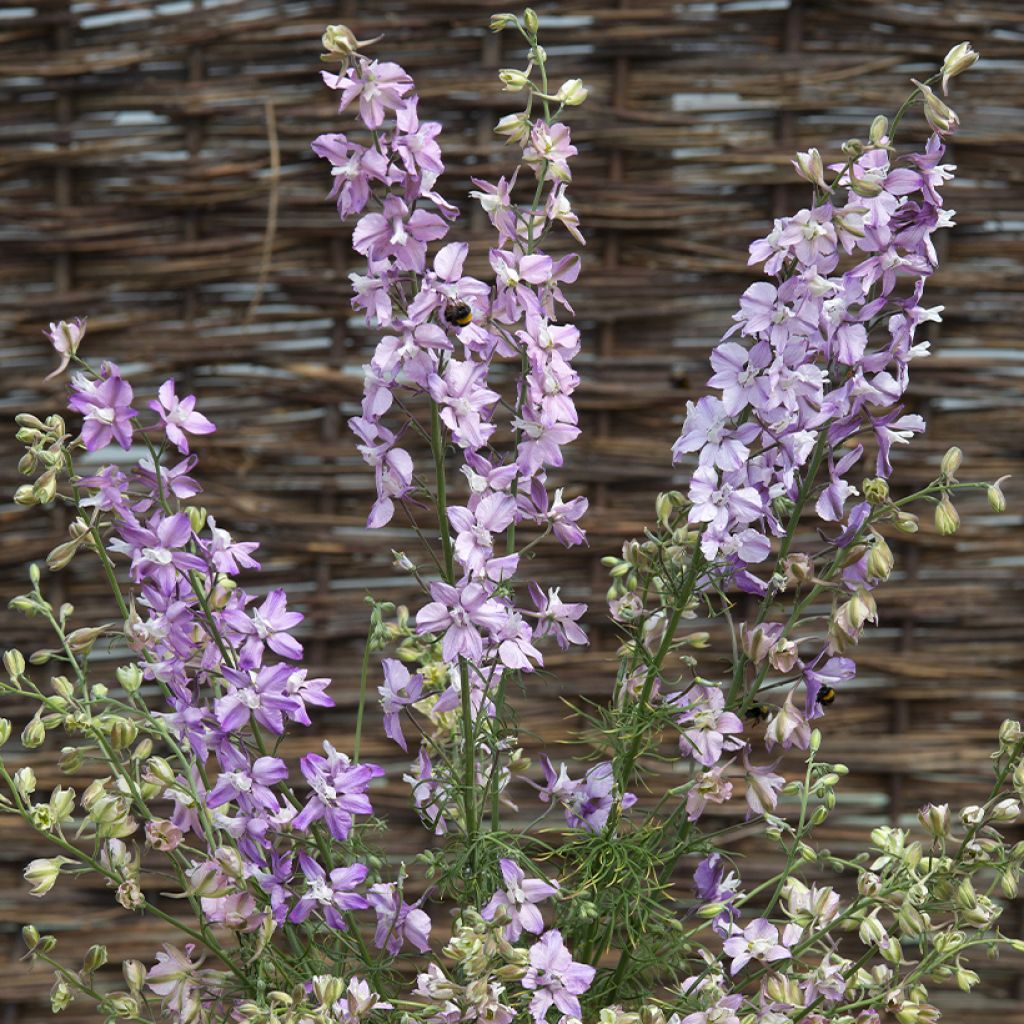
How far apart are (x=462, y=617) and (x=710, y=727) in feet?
0.48

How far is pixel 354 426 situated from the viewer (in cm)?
61

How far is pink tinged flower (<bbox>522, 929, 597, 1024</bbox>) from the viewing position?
0.60m

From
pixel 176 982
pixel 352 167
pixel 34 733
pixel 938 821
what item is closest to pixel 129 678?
pixel 34 733

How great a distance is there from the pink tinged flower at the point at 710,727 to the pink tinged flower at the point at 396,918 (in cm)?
15

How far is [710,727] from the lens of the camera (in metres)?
0.64

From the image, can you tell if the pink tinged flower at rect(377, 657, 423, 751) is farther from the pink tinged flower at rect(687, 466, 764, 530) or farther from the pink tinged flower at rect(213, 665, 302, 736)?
the pink tinged flower at rect(687, 466, 764, 530)

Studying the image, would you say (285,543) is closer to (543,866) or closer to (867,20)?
(543,866)

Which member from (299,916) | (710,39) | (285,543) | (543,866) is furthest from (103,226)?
(299,916)

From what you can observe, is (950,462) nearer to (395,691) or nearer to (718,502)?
(718,502)

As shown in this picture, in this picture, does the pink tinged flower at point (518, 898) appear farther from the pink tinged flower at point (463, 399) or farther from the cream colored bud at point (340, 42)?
the cream colored bud at point (340, 42)

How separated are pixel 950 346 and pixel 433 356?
756mm

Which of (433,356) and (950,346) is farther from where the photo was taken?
(950,346)

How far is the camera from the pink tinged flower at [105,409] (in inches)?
24.0

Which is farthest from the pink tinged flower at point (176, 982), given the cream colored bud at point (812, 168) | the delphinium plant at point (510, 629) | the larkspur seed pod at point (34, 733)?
the cream colored bud at point (812, 168)
